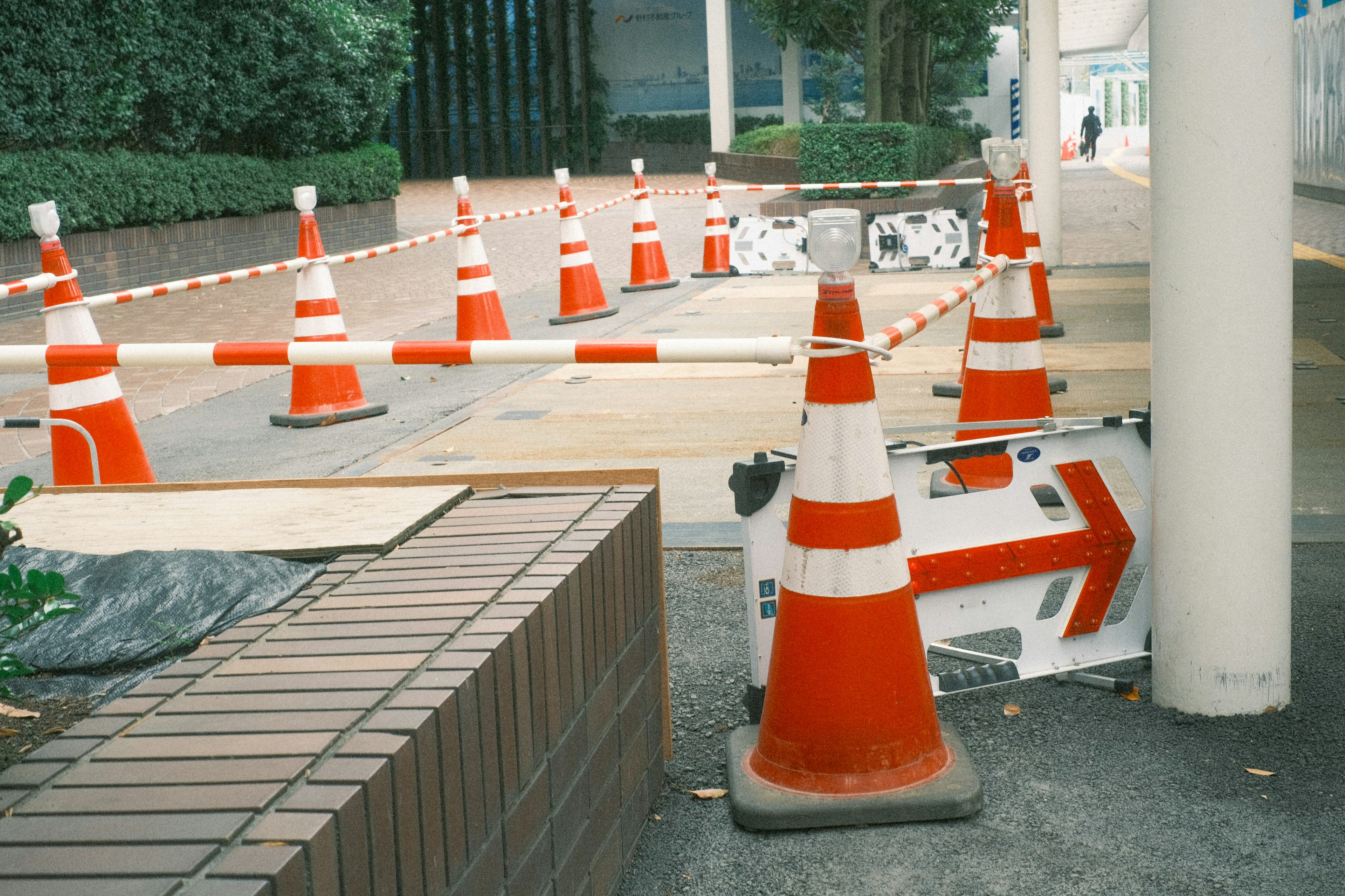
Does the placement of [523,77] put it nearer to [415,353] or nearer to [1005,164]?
[1005,164]

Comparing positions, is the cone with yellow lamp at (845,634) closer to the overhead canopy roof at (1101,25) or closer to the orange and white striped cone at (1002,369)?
the orange and white striped cone at (1002,369)

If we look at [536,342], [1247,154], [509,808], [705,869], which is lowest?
[705,869]

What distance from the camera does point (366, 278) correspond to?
16.3 m

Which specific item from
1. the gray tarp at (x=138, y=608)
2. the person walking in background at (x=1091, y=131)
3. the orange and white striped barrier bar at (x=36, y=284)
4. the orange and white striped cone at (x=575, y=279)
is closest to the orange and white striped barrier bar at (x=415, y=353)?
the gray tarp at (x=138, y=608)

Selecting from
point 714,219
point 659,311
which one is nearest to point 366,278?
point 714,219

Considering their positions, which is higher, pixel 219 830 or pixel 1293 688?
pixel 219 830

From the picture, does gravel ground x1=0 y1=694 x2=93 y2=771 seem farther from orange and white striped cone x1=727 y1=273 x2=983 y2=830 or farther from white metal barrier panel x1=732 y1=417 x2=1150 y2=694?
white metal barrier panel x1=732 y1=417 x2=1150 y2=694

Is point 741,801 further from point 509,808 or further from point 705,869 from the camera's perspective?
point 509,808

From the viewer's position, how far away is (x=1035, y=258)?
9.48 metres

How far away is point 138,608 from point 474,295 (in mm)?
6944

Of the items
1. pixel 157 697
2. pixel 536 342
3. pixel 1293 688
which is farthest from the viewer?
pixel 1293 688

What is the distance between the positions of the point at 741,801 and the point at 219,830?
4.95 ft

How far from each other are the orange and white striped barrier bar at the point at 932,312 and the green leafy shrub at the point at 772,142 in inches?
987

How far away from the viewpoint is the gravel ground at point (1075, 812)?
107 inches
